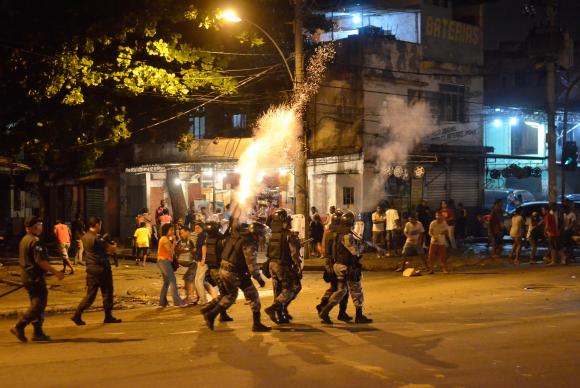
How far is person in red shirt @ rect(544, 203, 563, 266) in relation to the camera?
19719mm

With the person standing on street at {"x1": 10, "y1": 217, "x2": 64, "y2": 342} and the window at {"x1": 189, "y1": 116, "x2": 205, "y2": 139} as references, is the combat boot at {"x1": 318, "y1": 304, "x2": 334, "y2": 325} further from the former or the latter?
the window at {"x1": 189, "y1": 116, "x2": 205, "y2": 139}

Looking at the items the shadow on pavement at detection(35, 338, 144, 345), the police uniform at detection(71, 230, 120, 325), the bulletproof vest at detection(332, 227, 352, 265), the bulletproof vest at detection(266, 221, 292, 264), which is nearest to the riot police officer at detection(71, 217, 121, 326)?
the police uniform at detection(71, 230, 120, 325)

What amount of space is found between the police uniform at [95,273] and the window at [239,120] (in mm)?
20475

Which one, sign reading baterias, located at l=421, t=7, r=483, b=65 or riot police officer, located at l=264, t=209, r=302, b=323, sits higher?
sign reading baterias, located at l=421, t=7, r=483, b=65

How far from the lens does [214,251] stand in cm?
1060

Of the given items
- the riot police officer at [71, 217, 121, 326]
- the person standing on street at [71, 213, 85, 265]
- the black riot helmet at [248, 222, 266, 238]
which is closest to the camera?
the black riot helmet at [248, 222, 266, 238]

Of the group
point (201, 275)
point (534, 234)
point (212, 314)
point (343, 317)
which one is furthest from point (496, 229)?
point (212, 314)

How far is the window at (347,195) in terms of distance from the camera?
2669cm

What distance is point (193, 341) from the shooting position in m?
9.43

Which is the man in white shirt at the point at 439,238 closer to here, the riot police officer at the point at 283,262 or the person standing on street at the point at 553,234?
the person standing on street at the point at 553,234

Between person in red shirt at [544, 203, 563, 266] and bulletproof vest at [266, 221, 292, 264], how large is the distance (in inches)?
448

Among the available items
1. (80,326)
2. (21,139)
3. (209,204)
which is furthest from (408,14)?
(80,326)

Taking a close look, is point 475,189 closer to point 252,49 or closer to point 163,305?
point 252,49

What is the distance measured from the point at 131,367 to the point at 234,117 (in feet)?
81.8
